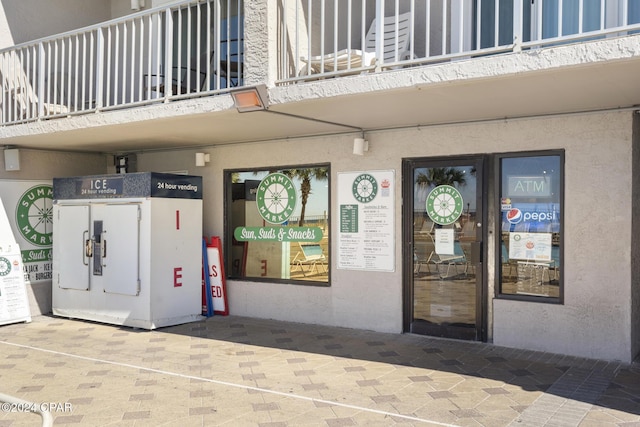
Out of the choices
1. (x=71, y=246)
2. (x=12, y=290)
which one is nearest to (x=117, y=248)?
(x=71, y=246)

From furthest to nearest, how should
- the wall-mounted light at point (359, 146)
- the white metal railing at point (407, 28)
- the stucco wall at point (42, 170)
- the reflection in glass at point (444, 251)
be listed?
the stucco wall at point (42, 170), the wall-mounted light at point (359, 146), the reflection in glass at point (444, 251), the white metal railing at point (407, 28)

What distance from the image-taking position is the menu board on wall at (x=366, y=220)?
814cm

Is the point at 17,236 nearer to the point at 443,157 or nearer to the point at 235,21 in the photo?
the point at 235,21

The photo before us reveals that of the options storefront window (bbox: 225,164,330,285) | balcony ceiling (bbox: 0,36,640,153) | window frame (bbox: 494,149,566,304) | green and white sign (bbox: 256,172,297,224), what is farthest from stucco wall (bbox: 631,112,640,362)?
green and white sign (bbox: 256,172,297,224)

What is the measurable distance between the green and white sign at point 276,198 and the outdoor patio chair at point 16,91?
3197mm

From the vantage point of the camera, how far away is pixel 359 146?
8.12 metres

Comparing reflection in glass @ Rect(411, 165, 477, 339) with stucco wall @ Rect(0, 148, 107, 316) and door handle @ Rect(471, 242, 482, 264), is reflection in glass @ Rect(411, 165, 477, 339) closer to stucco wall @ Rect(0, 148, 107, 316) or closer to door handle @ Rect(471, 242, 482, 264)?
door handle @ Rect(471, 242, 482, 264)

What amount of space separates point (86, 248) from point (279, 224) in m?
2.99

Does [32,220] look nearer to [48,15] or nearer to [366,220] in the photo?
[48,15]

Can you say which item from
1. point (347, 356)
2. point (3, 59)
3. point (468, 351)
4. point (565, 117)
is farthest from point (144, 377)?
point (3, 59)

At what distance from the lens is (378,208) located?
8227 millimetres

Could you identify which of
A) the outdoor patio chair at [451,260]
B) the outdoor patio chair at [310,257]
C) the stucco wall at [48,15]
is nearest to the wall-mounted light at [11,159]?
the stucco wall at [48,15]

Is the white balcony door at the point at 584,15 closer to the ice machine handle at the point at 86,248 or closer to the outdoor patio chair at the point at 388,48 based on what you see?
the outdoor patio chair at the point at 388,48

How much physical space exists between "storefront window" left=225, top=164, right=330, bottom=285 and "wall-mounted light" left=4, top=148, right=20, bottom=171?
336cm
